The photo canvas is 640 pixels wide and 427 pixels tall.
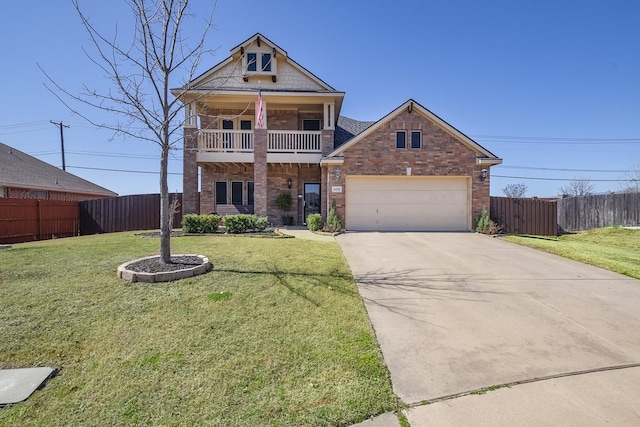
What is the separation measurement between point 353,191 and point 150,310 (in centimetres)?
1064

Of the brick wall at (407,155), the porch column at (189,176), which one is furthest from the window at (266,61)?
the brick wall at (407,155)

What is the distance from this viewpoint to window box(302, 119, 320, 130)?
16.2m

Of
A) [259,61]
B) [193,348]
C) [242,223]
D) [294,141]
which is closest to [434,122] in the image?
[294,141]

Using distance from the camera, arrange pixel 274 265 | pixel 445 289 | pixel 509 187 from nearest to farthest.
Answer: pixel 445 289
pixel 274 265
pixel 509 187

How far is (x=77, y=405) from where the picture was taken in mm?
2432

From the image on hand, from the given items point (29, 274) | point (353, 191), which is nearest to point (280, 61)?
point (353, 191)

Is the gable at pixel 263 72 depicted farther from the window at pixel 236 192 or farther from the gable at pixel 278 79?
the window at pixel 236 192

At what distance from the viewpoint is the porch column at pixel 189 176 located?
14.1 m

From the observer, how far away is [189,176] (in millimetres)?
14289

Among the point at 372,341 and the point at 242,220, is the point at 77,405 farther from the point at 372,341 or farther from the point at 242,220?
the point at 242,220

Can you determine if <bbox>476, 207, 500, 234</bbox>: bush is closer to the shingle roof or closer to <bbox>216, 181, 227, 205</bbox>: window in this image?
the shingle roof

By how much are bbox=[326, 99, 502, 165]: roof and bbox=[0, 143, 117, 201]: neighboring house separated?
17136 millimetres

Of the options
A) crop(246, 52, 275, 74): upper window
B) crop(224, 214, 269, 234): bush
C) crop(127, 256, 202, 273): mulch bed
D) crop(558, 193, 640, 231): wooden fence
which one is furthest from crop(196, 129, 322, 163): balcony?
crop(558, 193, 640, 231): wooden fence

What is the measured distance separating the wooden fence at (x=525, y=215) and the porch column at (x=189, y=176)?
14.5 m
